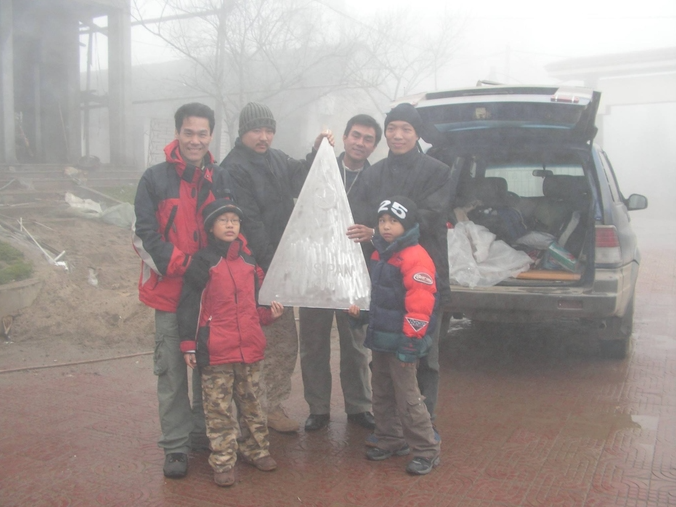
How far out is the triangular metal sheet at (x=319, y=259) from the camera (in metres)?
3.48

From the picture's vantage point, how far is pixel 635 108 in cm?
4788

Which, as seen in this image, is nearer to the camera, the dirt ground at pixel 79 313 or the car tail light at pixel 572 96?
the car tail light at pixel 572 96

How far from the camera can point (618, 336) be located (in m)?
5.28

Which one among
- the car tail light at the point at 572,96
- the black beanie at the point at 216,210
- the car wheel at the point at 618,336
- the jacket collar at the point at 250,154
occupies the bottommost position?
the car wheel at the point at 618,336

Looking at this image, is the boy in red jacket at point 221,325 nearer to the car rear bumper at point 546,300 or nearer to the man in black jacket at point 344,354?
the man in black jacket at point 344,354

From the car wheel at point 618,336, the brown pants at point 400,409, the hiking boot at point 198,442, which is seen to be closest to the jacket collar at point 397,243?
the brown pants at point 400,409

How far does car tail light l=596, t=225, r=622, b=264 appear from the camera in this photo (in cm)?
489

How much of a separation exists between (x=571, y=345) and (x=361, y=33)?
1569cm

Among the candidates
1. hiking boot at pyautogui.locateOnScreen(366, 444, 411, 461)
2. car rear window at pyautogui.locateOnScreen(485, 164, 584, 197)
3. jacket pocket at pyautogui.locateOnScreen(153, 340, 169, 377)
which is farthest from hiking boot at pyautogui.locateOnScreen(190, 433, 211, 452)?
car rear window at pyautogui.locateOnScreen(485, 164, 584, 197)

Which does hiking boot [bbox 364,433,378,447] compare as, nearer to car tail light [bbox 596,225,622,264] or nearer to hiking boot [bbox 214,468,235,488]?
hiking boot [bbox 214,468,235,488]

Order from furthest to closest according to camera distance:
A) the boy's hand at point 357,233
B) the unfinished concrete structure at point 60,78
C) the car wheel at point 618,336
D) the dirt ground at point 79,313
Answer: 1. the unfinished concrete structure at point 60,78
2. the dirt ground at point 79,313
3. the car wheel at point 618,336
4. the boy's hand at point 357,233

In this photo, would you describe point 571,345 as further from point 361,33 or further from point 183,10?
point 361,33

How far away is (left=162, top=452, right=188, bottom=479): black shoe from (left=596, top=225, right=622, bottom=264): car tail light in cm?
321

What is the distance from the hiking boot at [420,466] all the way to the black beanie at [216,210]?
5.12 feet
